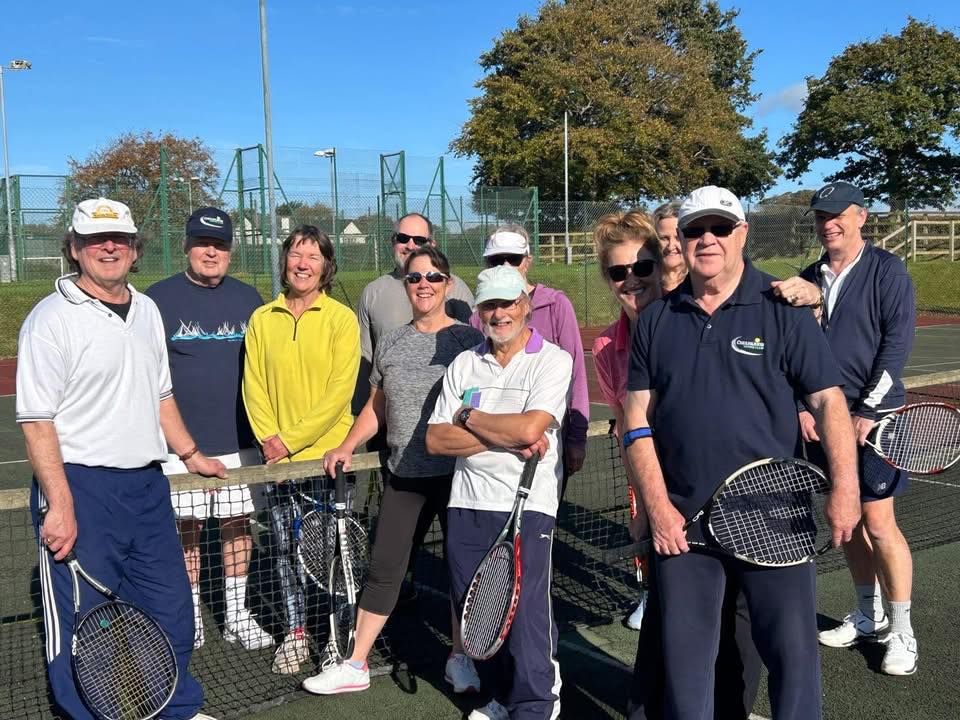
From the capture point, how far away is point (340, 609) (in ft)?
14.7

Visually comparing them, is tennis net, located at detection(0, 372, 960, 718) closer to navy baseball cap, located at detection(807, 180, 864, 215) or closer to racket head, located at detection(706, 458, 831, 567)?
navy baseball cap, located at detection(807, 180, 864, 215)

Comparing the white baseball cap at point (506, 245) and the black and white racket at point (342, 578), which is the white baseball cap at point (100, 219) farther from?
the white baseball cap at point (506, 245)

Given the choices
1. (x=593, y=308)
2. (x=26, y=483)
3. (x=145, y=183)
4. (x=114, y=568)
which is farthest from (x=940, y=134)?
(x=114, y=568)

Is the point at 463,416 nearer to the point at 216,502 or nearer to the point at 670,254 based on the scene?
the point at 670,254

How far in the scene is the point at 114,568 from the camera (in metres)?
3.54

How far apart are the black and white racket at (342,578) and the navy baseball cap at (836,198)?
8.00 feet

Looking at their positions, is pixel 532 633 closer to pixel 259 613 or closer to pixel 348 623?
pixel 348 623

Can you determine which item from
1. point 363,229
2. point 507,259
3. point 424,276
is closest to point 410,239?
point 507,259

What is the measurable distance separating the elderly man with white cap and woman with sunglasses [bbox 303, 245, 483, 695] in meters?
0.39

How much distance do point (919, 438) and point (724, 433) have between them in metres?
1.89

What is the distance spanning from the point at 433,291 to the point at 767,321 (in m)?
1.68

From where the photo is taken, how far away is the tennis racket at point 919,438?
4.22 metres

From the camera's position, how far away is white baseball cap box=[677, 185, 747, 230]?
9.62 ft

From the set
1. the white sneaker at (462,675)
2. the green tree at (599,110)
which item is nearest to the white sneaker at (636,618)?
the white sneaker at (462,675)
